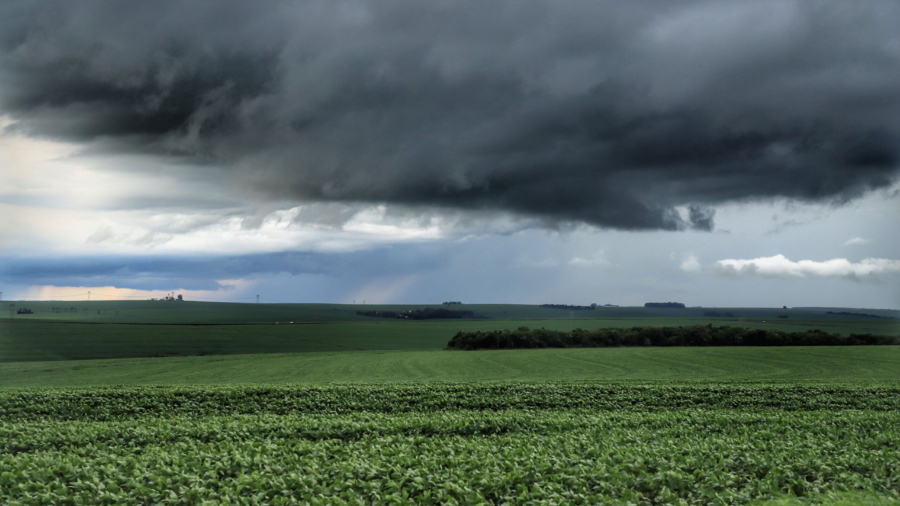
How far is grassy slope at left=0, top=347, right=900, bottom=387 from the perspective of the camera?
51188 mm

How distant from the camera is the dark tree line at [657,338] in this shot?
92312 millimetres

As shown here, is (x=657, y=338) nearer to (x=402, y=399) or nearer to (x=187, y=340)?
(x=402, y=399)

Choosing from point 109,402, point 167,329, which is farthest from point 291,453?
point 167,329

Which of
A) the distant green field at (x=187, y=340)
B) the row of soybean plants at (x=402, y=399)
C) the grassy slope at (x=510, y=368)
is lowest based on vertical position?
the distant green field at (x=187, y=340)

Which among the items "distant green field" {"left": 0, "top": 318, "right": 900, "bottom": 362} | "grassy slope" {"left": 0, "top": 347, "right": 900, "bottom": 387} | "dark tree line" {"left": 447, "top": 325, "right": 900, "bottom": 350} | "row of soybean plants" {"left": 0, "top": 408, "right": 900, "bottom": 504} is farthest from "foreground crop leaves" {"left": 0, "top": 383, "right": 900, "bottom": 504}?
"distant green field" {"left": 0, "top": 318, "right": 900, "bottom": 362}

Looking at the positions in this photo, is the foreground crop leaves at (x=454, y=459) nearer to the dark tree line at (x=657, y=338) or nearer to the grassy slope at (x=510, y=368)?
the grassy slope at (x=510, y=368)

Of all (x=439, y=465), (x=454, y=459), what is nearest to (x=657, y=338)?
(x=454, y=459)

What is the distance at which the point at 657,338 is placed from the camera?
95.2 metres

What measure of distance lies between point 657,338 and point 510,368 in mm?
44177

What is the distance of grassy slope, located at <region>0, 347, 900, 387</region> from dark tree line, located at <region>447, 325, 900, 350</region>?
42.3ft

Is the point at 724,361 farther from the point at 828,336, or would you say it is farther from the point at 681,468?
the point at 681,468

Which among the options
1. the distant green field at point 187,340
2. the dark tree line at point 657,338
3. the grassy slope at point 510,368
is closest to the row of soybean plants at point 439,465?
the grassy slope at point 510,368

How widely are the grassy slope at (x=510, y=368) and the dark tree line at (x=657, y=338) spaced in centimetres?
1288

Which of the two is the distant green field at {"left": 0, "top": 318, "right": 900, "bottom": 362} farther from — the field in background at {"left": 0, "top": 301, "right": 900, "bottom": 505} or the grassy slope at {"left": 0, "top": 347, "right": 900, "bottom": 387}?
the field in background at {"left": 0, "top": 301, "right": 900, "bottom": 505}
